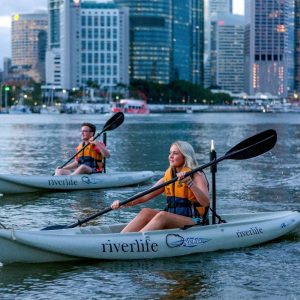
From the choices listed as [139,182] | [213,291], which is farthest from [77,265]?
[139,182]

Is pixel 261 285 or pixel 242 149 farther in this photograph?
pixel 242 149

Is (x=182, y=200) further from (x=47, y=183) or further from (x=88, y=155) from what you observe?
(x=47, y=183)

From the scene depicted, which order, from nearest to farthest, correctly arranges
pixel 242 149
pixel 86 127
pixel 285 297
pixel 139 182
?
pixel 285 297 < pixel 242 149 < pixel 86 127 < pixel 139 182

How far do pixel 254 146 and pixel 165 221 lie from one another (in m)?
1.74

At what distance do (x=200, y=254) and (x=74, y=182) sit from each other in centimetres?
716

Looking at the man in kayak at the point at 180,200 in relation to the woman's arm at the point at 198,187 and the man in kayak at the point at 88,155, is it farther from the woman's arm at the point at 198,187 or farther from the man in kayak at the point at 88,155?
the man in kayak at the point at 88,155

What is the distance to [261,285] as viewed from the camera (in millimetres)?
9500

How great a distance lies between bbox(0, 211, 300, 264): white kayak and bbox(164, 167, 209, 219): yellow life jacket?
0.70 feet

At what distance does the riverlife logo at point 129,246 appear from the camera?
1003cm

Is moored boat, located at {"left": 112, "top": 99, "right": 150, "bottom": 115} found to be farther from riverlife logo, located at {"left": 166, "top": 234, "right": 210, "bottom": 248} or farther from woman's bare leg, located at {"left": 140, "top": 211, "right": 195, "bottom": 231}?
woman's bare leg, located at {"left": 140, "top": 211, "right": 195, "bottom": 231}

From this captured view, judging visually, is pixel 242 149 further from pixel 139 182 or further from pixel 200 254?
pixel 139 182

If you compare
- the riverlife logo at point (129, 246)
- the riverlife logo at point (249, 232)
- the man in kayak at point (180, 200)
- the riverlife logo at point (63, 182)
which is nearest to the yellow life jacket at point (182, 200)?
the man in kayak at point (180, 200)

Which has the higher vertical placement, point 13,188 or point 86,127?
point 86,127

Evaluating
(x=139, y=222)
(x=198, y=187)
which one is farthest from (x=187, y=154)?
(x=139, y=222)
